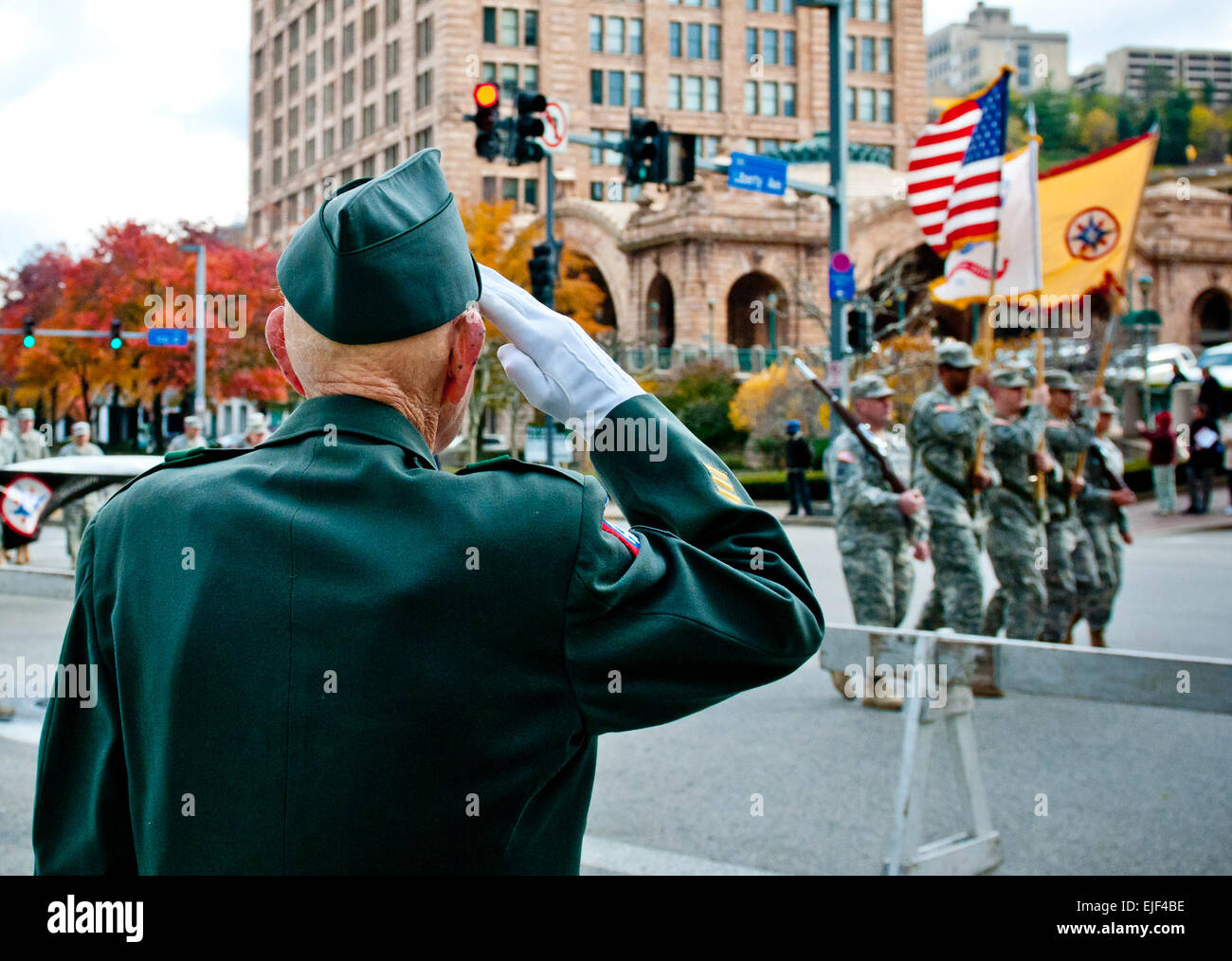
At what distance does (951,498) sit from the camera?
923cm

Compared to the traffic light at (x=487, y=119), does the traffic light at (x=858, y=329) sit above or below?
below

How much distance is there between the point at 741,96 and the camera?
281 feet

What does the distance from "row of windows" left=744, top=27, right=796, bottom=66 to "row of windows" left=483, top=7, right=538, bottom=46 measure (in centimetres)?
1403

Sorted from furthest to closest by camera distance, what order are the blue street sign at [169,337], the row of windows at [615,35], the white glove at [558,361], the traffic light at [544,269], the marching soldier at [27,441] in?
the row of windows at [615,35] < the blue street sign at [169,337] < the marching soldier at [27,441] < the traffic light at [544,269] < the white glove at [558,361]

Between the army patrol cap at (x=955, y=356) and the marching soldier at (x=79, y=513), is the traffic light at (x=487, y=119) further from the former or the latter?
the army patrol cap at (x=955, y=356)

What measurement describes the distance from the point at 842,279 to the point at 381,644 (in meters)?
17.4

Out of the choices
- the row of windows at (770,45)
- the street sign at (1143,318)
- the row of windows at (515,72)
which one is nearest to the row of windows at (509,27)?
the row of windows at (515,72)

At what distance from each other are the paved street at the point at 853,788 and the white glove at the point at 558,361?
338 cm

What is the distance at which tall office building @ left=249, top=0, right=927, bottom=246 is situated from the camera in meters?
80.1

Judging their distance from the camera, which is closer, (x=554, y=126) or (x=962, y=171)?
(x=962, y=171)

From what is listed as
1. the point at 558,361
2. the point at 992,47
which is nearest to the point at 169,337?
the point at 558,361

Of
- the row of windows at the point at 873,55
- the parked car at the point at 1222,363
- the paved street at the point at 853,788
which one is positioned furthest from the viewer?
the row of windows at the point at 873,55

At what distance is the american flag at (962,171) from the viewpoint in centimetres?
1195

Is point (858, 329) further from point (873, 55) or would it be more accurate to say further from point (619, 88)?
point (873, 55)
